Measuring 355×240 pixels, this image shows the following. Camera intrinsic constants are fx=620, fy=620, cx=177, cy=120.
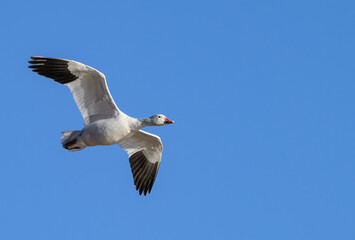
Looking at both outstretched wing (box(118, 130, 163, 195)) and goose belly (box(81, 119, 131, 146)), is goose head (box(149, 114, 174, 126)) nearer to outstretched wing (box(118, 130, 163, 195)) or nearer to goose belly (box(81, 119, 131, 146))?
goose belly (box(81, 119, 131, 146))

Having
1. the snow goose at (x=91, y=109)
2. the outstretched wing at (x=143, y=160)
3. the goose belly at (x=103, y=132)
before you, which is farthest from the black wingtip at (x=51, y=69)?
the outstretched wing at (x=143, y=160)

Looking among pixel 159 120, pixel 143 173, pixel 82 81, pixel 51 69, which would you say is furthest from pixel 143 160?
pixel 51 69

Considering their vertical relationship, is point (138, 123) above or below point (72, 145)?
above

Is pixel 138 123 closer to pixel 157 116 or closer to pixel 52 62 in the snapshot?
pixel 157 116

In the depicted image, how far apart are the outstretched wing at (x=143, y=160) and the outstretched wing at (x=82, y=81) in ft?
6.85

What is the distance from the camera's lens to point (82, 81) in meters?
17.0

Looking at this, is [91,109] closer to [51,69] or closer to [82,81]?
[82,81]

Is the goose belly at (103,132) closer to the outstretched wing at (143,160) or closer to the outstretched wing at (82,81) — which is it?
the outstretched wing at (82,81)

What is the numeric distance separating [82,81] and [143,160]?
364cm

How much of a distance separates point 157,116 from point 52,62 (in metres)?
3.37

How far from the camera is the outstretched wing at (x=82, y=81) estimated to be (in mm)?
16797

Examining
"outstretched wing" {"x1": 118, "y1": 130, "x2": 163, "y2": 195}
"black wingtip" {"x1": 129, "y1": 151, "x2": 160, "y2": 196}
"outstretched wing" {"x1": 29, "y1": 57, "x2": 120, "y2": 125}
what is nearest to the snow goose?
"outstretched wing" {"x1": 29, "y1": 57, "x2": 120, "y2": 125}

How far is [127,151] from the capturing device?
19.3 m

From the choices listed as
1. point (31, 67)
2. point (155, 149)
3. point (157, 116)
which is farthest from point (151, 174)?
point (31, 67)
